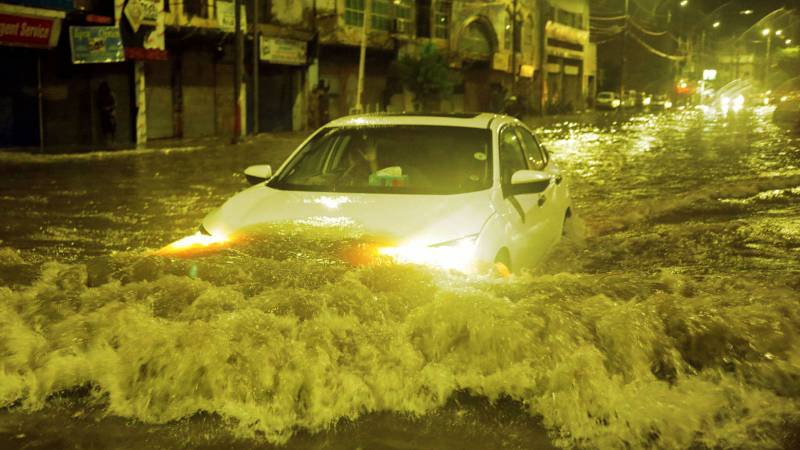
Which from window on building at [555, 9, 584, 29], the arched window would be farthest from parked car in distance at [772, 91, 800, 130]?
window on building at [555, 9, 584, 29]

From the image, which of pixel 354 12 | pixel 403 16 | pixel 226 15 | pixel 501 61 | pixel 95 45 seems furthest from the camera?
pixel 501 61

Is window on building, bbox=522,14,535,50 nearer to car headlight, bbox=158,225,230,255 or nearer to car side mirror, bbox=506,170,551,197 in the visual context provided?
car side mirror, bbox=506,170,551,197

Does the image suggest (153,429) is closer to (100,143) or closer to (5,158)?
(5,158)

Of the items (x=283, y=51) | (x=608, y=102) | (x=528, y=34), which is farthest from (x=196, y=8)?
(x=608, y=102)

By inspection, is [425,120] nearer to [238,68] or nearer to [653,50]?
[238,68]

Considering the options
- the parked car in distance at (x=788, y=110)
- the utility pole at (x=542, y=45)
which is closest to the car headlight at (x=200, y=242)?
the parked car in distance at (x=788, y=110)

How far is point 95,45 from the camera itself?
82.4 feet

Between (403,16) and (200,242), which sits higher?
(403,16)

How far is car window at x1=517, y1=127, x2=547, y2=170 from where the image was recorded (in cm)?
759

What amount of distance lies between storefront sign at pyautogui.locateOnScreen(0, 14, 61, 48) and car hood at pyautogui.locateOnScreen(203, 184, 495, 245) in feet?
59.8

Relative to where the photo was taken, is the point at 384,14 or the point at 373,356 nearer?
the point at 373,356

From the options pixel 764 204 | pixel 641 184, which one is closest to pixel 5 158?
pixel 641 184

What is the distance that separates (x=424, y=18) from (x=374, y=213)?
42806 mm

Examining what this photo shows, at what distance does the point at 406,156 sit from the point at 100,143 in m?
21.7
